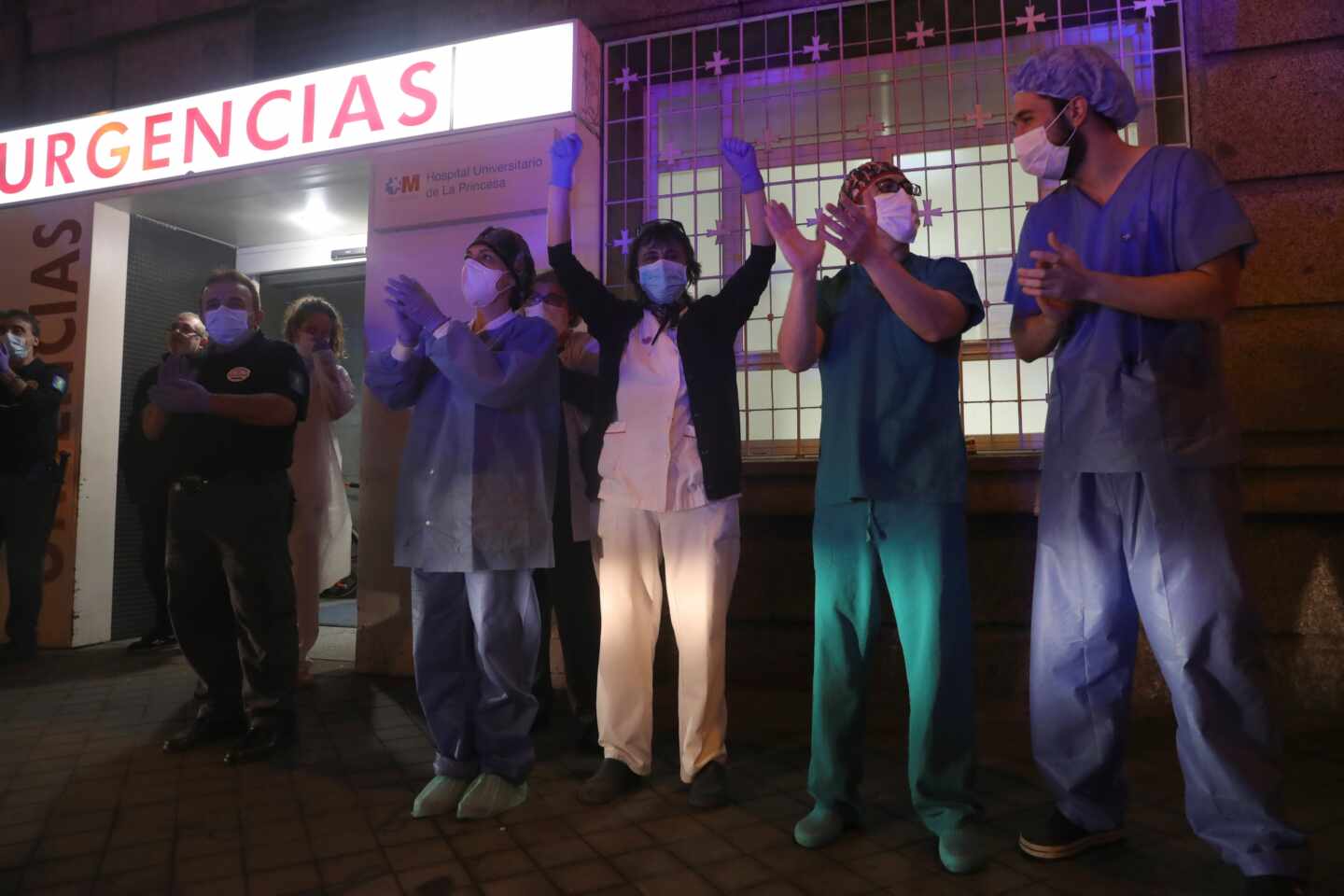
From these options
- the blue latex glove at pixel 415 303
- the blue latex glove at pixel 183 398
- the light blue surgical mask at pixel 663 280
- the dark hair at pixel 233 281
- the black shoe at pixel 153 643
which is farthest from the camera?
A: the black shoe at pixel 153 643

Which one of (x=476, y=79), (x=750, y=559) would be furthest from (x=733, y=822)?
(x=476, y=79)

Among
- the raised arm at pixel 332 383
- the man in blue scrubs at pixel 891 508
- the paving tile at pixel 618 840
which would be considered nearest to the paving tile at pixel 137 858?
the paving tile at pixel 618 840

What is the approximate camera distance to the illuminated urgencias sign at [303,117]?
15.1 feet

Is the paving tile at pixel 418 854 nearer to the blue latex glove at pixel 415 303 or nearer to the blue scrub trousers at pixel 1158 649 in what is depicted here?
the blue latex glove at pixel 415 303

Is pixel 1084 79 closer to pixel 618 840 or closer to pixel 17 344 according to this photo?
pixel 618 840

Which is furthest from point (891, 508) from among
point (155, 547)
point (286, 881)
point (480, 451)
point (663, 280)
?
point (155, 547)

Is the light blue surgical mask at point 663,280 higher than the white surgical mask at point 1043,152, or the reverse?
the white surgical mask at point 1043,152

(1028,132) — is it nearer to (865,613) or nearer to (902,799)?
(865,613)

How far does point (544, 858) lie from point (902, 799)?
1.23 m

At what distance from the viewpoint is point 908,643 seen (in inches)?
96.5

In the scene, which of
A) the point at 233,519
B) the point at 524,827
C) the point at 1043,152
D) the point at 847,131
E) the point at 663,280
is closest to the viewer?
the point at 1043,152

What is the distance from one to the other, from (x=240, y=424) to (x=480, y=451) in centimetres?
126

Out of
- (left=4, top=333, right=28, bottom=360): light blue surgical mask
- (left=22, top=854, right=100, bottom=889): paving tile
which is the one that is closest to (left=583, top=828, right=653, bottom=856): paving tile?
(left=22, top=854, right=100, bottom=889): paving tile

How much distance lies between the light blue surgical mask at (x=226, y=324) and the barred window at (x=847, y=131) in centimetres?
200
